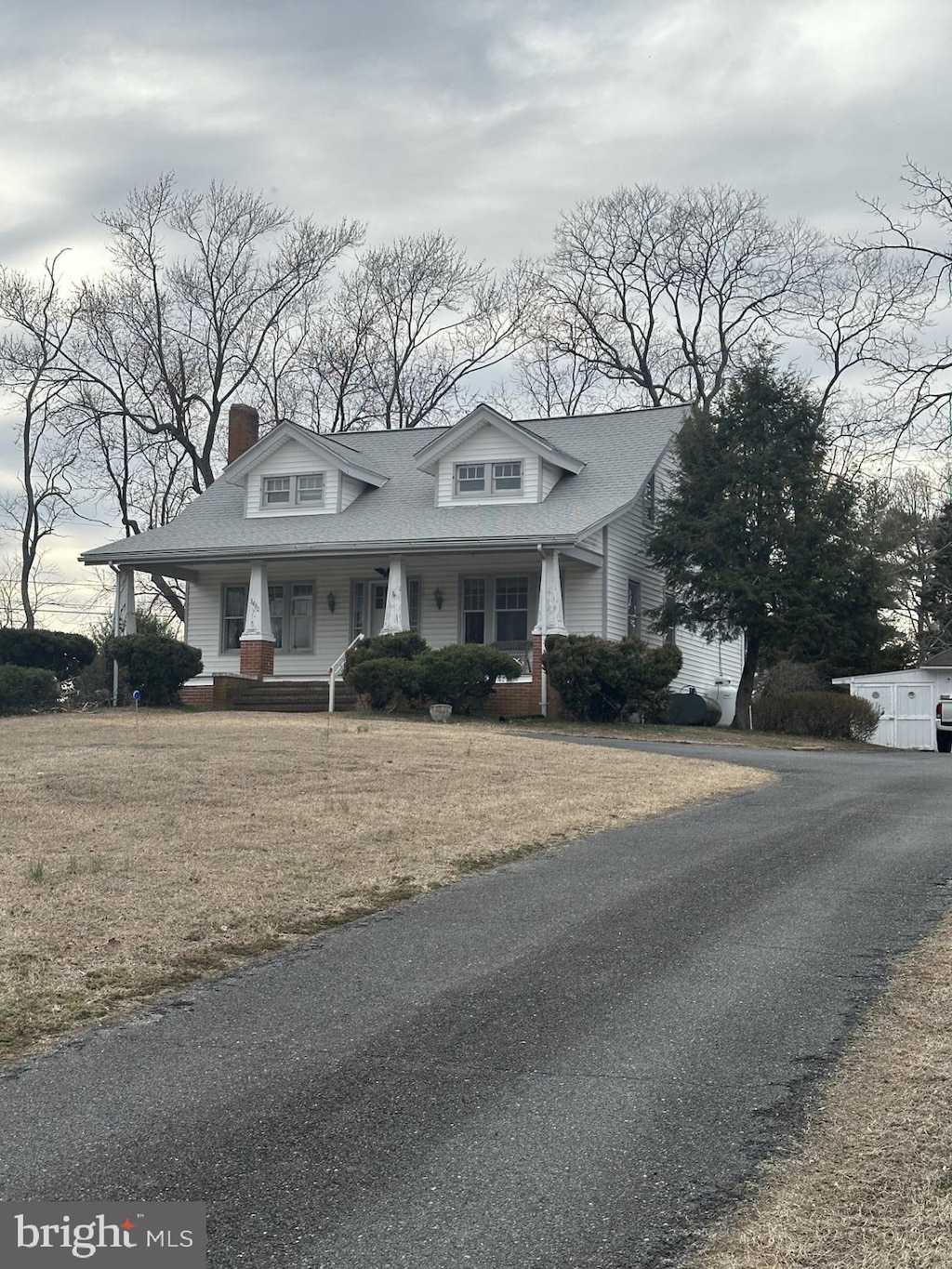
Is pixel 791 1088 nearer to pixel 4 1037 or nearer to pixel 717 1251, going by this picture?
pixel 717 1251

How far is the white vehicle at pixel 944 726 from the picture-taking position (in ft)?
88.6

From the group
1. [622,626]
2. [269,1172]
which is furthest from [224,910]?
[622,626]

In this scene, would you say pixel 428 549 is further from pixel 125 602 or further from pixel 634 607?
pixel 125 602

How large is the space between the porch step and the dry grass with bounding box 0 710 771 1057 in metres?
7.96

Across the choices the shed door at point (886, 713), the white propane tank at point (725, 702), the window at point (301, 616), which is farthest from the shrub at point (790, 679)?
the window at point (301, 616)

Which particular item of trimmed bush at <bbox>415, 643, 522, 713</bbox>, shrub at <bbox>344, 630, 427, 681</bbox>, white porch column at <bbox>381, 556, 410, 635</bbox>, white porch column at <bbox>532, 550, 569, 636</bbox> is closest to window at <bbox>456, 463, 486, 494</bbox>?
white porch column at <bbox>381, 556, 410, 635</bbox>

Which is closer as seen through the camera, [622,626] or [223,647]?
[622,626]

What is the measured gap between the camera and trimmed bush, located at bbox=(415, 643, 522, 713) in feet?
85.3

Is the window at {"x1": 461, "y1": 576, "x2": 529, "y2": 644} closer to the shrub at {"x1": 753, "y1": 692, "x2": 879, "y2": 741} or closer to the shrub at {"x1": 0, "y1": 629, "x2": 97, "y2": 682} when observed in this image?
the shrub at {"x1": 753, "y1": 692, "x2": 879, "y2": 741}

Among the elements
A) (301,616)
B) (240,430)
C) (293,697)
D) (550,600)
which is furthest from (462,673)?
(240,430)

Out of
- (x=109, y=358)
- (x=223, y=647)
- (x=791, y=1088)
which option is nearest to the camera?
(x=791, y=1088)

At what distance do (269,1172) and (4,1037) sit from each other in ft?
6.87

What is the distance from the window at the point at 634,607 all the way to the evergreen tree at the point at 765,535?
0.98 meters

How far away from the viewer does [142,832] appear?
10859mm
